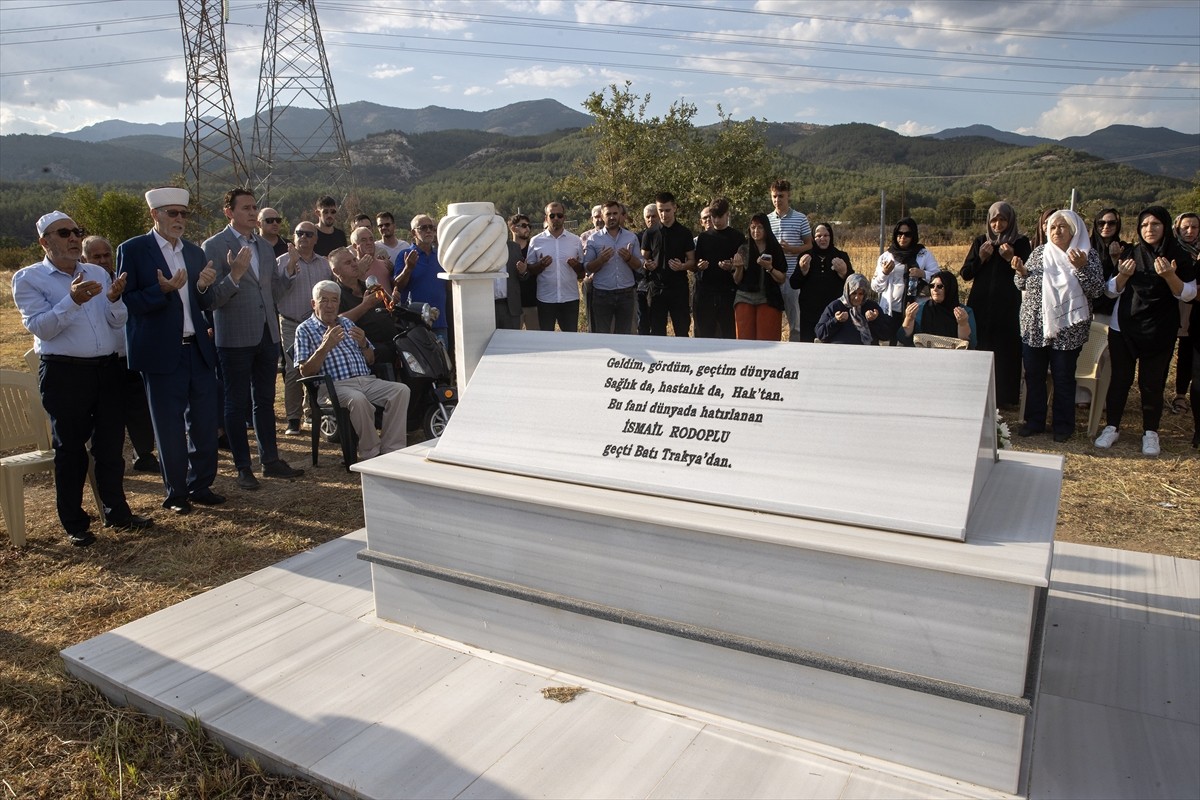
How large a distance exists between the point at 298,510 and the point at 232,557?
79 centimetres

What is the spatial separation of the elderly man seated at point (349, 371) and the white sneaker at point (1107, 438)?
17.4 feet

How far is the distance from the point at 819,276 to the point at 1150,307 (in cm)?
242

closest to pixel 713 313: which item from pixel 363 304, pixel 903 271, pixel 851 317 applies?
pixel 903 271

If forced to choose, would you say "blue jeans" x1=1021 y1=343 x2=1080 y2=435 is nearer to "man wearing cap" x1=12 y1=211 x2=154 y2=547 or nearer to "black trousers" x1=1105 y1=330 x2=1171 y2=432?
"black trousers" x1=1105 y1=330 x2=1171 y2=432

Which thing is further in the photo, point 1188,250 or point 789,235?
point 789,235

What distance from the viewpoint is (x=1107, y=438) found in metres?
6.28

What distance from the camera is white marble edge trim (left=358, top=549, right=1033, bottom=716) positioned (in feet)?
7.26

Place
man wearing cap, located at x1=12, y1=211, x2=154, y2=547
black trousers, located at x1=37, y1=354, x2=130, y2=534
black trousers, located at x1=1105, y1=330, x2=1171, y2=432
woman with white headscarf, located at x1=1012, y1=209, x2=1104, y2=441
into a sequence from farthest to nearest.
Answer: black trousers, located at x1=1105, y1=330, x2=1171, y2=432, woman with white headscarf, located at x1=1012, y1=209, x2=1104, y2=441, black trousers, located at x1=37, y1=354, x2=130, y2=534, man wearing cap, located at x1=12, y1=211, x2=154, y2=547

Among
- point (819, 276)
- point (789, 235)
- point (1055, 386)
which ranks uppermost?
point (789, 235)

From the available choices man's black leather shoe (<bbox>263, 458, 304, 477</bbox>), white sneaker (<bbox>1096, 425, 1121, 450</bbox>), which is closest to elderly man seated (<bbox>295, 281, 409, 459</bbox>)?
man's black leather shoe (<bbox>263, 458, 304, 477</bbox>)

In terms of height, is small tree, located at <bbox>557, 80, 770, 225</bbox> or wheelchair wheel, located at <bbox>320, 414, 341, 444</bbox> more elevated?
small tree, located at <bbox>557, 80, 770, 225</bbox>

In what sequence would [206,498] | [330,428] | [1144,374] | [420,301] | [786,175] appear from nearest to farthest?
[206,498] → [1144,374] → [330,428] → [420,301] → [786,175]

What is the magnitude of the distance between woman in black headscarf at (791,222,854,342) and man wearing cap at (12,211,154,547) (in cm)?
509

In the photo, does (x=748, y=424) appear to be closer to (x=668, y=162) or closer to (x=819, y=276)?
(x=819, y=276)
